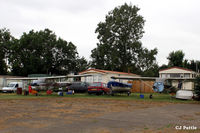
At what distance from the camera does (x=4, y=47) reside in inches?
2149

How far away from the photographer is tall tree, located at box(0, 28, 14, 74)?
5400 cm

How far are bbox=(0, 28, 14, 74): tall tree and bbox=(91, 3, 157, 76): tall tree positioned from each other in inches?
910

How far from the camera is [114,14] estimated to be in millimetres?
52875

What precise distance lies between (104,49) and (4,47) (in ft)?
83.4

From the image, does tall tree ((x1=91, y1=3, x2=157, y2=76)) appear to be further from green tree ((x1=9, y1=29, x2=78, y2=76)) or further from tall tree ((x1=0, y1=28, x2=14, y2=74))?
tall tree ((x1=0, y1=28, x2=14, y2=74))

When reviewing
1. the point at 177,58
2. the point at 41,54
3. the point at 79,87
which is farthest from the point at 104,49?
the point at 177,58

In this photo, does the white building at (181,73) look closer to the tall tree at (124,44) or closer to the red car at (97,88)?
the tall tree at (124,44)

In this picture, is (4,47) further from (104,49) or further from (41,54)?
(104,49)

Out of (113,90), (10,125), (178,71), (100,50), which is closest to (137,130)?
(10,125)

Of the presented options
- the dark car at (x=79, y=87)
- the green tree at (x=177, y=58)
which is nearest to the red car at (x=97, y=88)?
the dark car at (x=79, y=87)

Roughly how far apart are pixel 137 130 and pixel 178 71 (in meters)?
37.7

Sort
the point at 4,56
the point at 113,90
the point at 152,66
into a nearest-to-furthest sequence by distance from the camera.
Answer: the point at 113,90
the point at 152,66
the point at 4,56

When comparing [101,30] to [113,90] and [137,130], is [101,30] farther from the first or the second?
[137,130]

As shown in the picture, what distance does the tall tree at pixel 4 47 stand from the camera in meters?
54.0
